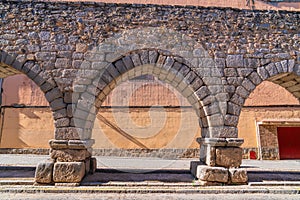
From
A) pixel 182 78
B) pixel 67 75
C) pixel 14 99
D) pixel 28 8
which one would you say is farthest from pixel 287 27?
pixel 14 99

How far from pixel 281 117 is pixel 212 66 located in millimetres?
7740

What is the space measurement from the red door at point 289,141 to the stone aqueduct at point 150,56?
662cm

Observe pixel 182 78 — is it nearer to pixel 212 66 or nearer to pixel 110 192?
pixel 212 66

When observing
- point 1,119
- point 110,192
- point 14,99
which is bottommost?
point 110,192

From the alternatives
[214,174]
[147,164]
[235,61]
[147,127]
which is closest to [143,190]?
[214,174]

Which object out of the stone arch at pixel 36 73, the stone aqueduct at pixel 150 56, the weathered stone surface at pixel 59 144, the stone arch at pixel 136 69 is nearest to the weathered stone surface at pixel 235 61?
the stone aqueduct at pixel 150 56

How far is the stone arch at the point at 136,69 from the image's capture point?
4938 millimetres

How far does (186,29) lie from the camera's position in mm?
5336

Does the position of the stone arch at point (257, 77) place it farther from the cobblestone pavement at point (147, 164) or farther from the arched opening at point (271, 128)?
the arched opening at point (271, 128)

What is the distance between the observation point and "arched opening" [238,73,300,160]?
10906 mm

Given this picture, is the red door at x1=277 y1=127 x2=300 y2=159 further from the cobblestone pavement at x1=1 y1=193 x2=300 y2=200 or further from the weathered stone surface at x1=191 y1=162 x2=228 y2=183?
the weathered stone surface at x1=191 y1=162 x2=228 y2=183

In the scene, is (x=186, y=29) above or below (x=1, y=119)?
above

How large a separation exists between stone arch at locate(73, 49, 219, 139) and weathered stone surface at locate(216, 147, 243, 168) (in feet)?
1.93

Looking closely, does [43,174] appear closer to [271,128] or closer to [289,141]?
[271,128]
